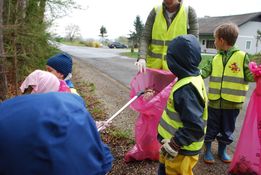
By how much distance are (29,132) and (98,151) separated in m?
0.40

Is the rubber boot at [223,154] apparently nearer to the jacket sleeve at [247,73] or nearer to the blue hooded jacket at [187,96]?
the jacket sleeve at [247,73]

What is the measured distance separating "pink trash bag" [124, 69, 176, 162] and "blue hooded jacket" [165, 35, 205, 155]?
2.19ft

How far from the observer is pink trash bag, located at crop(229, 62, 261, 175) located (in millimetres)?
3170

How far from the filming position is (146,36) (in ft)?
11.7

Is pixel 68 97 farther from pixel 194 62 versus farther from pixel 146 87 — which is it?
pixel 146 87

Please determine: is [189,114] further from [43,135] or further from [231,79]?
[231,79]

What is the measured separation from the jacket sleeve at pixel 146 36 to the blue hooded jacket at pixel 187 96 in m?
1.06

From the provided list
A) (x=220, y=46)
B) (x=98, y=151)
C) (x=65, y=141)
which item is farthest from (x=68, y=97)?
(x=220, y=46)

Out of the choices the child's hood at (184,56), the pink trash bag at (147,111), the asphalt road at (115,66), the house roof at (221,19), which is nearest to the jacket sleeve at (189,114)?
the child's hood at (184,56)

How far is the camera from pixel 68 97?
1.39 metres

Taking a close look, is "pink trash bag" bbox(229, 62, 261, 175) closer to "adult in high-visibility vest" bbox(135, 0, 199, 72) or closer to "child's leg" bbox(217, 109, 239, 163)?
"child's leg" bbox(217, 109, 239, 163)

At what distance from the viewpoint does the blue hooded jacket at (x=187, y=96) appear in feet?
7.57

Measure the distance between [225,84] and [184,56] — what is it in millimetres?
1425

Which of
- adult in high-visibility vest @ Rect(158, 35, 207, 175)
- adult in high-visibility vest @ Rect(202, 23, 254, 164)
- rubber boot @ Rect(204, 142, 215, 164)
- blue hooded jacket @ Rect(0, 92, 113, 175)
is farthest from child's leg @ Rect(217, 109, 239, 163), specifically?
blue hooded jacket @ Rect(0, 92, 113, 175)
